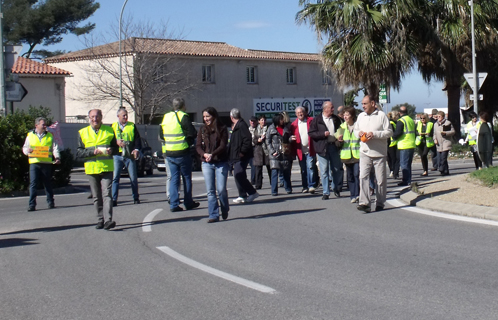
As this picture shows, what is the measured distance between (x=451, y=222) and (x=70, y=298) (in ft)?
19.0

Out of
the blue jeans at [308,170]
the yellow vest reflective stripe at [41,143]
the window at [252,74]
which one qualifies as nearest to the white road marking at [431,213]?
the blue jeans at [308,170]

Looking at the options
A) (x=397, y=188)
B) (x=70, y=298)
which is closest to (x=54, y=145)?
(x=397, y=188)

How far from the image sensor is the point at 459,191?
12.4 metres

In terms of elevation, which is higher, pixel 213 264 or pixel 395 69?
pixel 395 69

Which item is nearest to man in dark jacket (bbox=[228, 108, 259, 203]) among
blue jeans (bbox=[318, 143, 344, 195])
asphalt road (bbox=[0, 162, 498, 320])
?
asphalt road (bbox=[0, 162, 498, 320])

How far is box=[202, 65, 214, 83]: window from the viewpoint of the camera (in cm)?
4872

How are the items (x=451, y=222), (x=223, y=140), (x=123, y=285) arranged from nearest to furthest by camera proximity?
(x=123, y=285) < (x=451, y=222) < (x=223, y=140)

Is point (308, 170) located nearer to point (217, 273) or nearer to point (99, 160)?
point (99, 160)

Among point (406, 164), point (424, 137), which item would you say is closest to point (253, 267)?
point (406, 164)

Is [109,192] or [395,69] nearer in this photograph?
[109,192]

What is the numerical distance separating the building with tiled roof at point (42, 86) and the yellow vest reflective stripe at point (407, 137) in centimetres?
3033

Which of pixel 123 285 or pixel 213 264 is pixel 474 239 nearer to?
pixel 213 264

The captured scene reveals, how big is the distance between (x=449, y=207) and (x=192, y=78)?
3720cm

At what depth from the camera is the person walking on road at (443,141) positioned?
18219 millimetres
